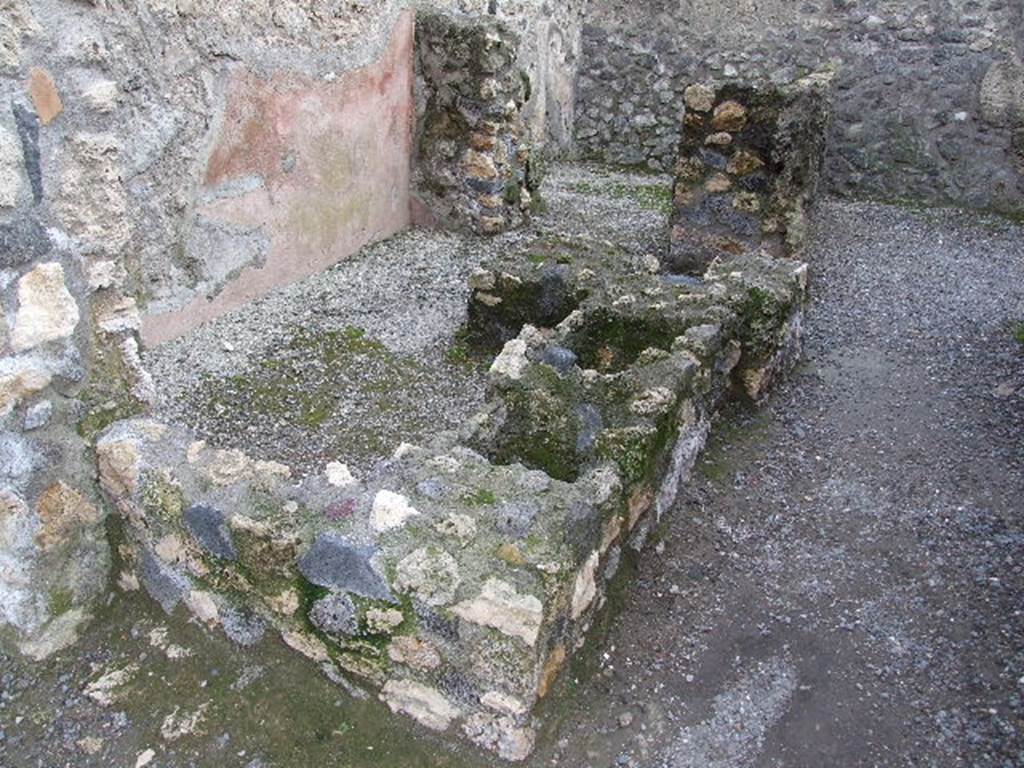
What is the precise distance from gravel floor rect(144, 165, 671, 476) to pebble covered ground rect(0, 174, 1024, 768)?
1091 millimetres

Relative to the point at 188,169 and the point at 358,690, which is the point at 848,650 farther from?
the point at 188,169

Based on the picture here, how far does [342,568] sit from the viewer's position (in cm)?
234

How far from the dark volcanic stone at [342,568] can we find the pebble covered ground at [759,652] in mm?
330

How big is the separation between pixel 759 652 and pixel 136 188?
320 centimetres

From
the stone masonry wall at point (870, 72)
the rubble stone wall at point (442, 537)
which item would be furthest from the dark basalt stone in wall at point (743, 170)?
the rubble stone wall at point (442, 537)

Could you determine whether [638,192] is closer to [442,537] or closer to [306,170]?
[306,170]

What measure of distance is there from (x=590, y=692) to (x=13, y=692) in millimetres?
1625

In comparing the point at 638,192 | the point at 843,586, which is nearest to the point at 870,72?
the point at 638,192

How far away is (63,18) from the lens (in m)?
2.40

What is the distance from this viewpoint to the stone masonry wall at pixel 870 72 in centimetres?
713

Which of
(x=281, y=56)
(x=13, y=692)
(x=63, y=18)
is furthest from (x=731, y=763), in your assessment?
(x=281, y=56)

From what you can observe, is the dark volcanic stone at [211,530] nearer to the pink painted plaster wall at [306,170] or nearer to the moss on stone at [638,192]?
the pink painted plaster wall at [306,170]

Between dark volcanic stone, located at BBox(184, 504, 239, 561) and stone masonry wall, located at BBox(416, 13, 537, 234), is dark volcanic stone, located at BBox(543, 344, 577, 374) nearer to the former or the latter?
dark volcanic stone, located at BBox(184, 504, 239, 561)

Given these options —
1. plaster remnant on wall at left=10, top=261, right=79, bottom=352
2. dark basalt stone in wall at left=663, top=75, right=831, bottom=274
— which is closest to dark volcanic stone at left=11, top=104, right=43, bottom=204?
plaster remnant on wall at left=10, top=261, right=79, bottom=352
